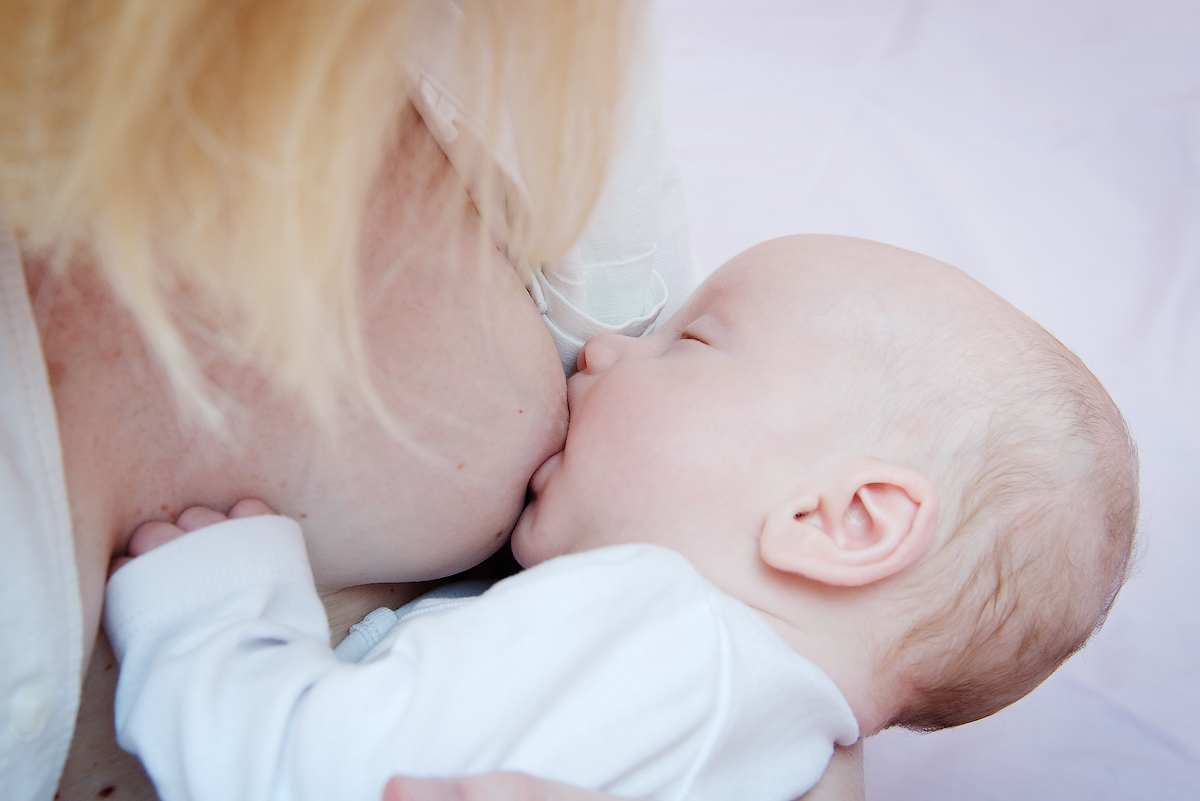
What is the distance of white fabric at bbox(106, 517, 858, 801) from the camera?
538 mm

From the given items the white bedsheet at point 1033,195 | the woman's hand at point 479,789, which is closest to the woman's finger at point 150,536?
the woman's hand at point 479,789

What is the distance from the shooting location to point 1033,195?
169cm

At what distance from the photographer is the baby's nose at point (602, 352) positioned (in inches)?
34.3

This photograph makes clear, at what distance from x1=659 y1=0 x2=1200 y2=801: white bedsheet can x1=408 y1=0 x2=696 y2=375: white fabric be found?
590 millimetres

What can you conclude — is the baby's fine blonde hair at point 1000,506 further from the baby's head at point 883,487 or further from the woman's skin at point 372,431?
the woman's skin at point 372,431

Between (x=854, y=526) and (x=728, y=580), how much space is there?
126 millimetres

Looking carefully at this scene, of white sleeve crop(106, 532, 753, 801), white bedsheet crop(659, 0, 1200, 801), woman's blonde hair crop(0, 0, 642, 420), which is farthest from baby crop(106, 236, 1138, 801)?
white bedsheet crop(659, 0, 1200, 801)

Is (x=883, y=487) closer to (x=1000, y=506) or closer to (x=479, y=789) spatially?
(x=1000, y=506)

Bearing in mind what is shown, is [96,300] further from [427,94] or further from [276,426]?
[427,94]

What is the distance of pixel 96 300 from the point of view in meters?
0.53

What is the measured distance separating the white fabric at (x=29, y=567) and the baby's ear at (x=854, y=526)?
0.53 metres

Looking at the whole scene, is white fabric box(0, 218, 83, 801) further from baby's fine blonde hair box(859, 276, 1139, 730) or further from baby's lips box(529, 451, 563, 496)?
baby's fine blonde hair box(859, 276, 1139, 730)

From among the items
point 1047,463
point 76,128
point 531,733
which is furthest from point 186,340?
point 1047,463

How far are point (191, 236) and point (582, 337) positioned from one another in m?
0.49
